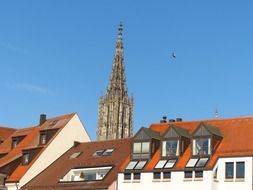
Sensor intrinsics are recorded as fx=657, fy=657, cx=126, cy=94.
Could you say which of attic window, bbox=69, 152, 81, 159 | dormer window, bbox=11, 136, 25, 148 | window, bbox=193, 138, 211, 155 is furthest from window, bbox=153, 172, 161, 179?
dormer window, bbox=11, 136, 25, 148

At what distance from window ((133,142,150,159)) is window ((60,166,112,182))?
434 cm

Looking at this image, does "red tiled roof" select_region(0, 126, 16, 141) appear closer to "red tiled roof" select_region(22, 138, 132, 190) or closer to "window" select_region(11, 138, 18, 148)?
"window" select_region(11, 138, 18, 148)

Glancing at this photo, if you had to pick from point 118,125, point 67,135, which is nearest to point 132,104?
point 118,125

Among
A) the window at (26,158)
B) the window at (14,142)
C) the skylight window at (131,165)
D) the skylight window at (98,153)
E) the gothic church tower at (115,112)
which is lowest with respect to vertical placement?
the skylight window at (131,165)

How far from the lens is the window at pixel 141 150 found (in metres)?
66.9

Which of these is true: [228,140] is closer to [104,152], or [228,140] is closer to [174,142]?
[174,142]

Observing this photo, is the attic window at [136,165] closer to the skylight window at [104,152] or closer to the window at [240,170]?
the skylight window at [104,152]

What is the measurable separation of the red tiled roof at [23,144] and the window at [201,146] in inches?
915

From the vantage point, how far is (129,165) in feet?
219

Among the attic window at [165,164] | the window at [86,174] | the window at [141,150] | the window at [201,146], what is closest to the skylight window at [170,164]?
the attic window at [165,164]

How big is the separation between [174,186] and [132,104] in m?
132

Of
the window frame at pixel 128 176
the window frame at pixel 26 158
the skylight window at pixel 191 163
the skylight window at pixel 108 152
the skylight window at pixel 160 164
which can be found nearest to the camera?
→ the skylight window at pixel 191 163

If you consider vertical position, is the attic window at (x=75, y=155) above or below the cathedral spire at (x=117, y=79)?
below

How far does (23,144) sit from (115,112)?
104635mm
